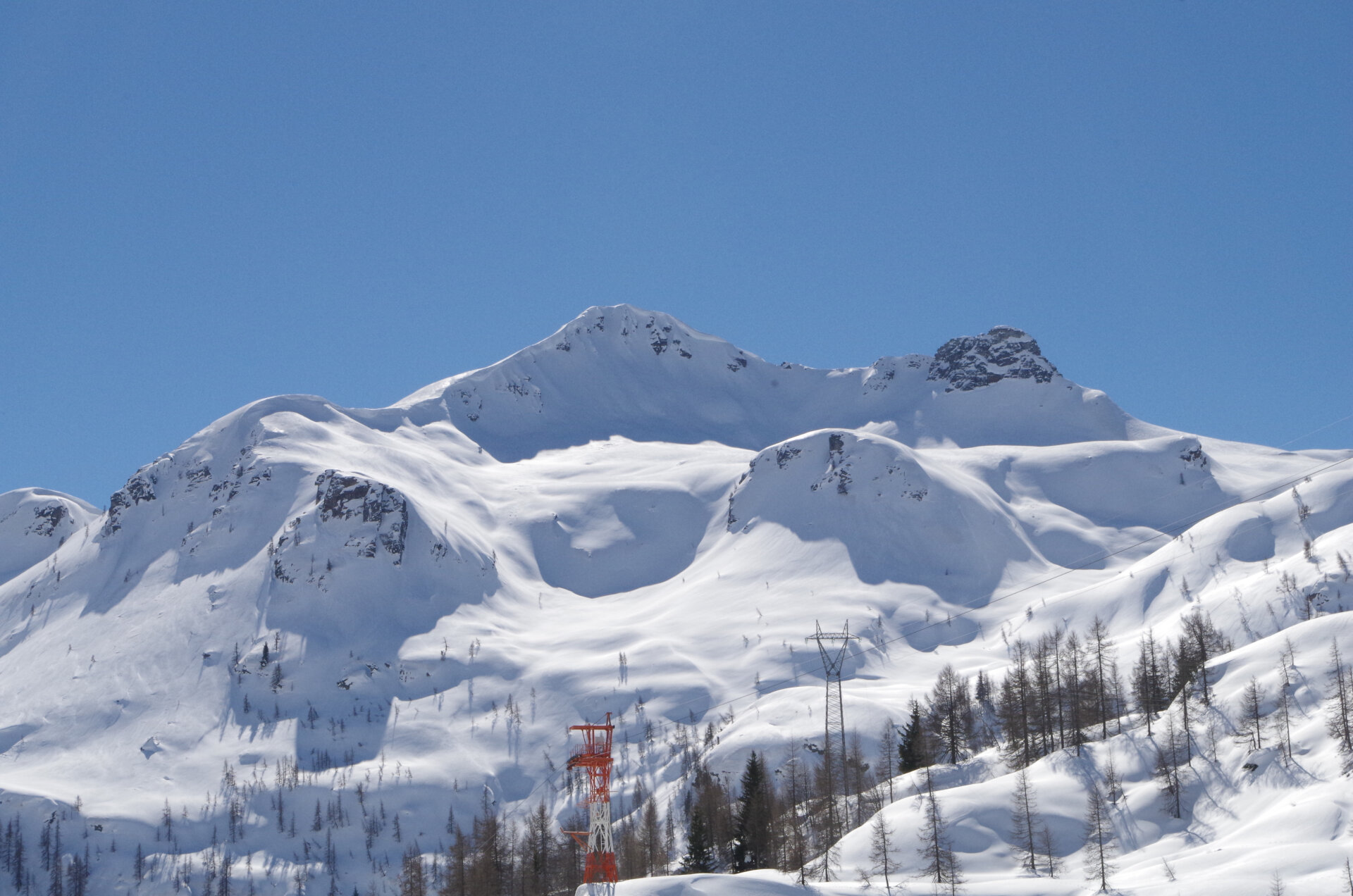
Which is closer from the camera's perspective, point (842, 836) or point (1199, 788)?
point (1199, 788)

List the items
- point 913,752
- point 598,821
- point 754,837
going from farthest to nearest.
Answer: point 913,752
point 754,837
point 598,821

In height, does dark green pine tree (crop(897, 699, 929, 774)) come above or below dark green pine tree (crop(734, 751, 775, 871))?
above

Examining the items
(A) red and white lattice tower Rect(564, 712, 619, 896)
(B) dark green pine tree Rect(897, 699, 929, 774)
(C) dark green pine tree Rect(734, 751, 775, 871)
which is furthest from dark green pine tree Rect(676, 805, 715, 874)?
(B) dark green pine tree Rect(897, 699, 929, 774)

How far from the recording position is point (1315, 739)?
392ft

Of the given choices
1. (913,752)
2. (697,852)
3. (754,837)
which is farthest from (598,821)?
(913,752)

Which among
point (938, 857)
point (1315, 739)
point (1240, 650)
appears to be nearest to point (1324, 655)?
point (1240, 650)

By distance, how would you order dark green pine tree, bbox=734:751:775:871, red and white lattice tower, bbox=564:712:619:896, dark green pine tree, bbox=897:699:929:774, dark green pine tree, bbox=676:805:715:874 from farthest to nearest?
1. dark green pine tree, bbox=897:699:929:774
2. dark green pine tree, bbox=734:751:775:871
3. dark green pine tree, bbox=676:805:715:874
4. red and white lattice tower, bbox=564:712:619:896

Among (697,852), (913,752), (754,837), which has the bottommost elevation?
(697,852)

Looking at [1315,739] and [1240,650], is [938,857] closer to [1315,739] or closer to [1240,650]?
[1315,739]

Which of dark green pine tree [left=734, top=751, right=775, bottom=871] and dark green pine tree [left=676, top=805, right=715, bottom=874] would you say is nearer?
dark green pine tree [left=676, top=805, right=715, bottom=874]

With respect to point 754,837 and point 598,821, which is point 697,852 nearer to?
point 754,837

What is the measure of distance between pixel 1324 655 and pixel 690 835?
69.8m

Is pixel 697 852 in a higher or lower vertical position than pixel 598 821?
lower

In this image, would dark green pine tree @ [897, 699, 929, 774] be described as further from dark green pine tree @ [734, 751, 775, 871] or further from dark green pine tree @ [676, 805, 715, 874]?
dark green pine tree @ [676, 805, 715, 874]
